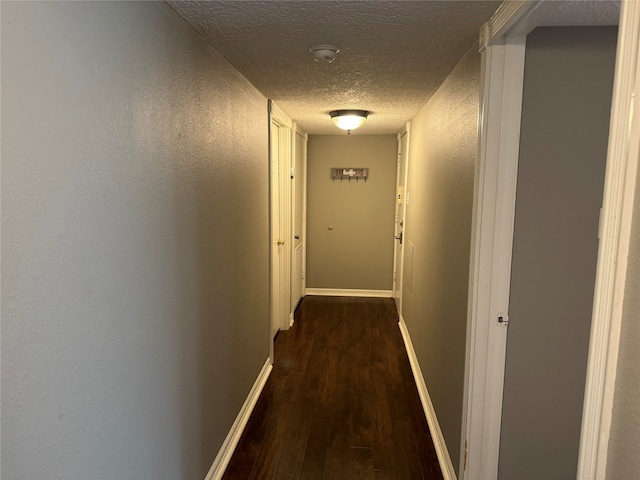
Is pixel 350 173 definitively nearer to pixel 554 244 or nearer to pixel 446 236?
pixel 446 236

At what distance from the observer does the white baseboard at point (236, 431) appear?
2.20 meters

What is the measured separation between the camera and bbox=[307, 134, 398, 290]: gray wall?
5.55 meters

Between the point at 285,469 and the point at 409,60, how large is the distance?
7.25 ft

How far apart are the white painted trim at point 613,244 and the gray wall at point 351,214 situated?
190 inches

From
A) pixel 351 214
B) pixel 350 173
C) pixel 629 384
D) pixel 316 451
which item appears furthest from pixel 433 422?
pixel 350 173

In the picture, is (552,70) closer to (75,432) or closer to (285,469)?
(75,432)

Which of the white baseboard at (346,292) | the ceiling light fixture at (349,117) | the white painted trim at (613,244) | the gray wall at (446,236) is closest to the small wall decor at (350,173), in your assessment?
the white baseboard at (346,292)

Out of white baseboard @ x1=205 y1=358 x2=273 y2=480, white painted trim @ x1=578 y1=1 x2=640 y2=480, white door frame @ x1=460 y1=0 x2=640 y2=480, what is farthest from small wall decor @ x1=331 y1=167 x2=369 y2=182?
white painted trim @ x1=578 y1=1 x2=640 y2=480

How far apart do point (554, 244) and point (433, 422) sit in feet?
4.77

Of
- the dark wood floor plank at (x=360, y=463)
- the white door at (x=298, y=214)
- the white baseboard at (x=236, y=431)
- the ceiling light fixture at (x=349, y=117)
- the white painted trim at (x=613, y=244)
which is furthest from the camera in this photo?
the white door at (x=298, y=214)

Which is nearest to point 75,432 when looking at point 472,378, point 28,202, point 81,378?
point 81,378

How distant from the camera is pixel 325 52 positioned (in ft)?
6.53

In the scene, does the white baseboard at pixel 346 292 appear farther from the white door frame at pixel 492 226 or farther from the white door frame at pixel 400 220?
the white door frame at pixel 492 226

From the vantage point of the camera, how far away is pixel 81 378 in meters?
1.10
